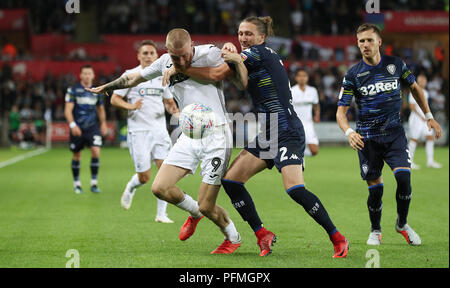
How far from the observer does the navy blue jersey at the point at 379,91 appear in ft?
25.1

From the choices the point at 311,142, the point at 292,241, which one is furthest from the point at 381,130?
the point at 311,142

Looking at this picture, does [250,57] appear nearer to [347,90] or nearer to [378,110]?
[347,90]

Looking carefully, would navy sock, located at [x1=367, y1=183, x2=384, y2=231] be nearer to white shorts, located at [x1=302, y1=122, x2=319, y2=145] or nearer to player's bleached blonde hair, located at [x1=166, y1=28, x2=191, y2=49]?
player's bleached blonde hair, located at [x1=166, y1=28, x2=191, y2=49]

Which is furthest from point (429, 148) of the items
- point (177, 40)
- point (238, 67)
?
point (177, 40)

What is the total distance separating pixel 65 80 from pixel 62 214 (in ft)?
66.3

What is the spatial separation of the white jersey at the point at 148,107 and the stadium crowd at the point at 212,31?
18219 mm

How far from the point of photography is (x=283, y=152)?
6910 mm

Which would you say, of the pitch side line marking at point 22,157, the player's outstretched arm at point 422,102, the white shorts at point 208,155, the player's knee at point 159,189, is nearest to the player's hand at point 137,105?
the white shorts at point 208,155

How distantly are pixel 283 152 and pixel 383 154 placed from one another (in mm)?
1498

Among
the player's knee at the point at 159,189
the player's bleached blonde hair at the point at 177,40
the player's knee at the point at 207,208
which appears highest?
the player's bleached blonde hair at the point at 177,40

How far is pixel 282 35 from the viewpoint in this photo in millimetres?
35500

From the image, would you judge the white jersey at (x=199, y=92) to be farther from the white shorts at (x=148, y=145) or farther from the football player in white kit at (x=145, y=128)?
the white shorts at (x=148, y=145)

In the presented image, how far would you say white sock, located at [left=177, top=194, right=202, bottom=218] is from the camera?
7409 mm

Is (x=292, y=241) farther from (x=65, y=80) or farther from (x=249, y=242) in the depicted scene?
(x=65, y=80)
